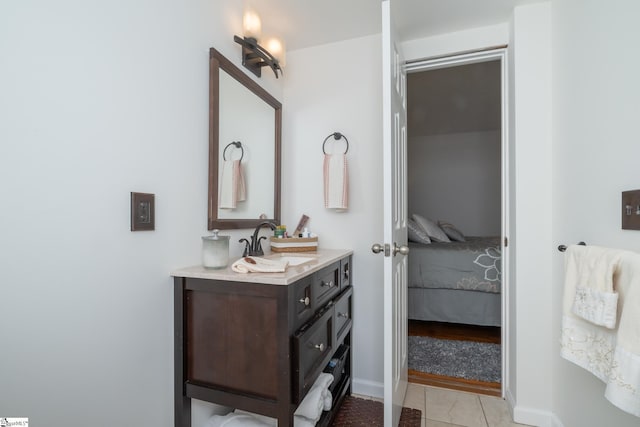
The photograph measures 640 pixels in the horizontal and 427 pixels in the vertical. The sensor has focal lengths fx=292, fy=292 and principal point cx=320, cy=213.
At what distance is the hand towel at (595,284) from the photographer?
2.97ft

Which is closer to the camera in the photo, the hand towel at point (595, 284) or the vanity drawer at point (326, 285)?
the hand towel at point (595, 284)

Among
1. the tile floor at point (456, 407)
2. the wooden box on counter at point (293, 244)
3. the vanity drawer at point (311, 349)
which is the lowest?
the tile floor at point (456, 407)

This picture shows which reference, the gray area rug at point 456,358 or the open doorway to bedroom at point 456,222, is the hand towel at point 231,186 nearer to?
the open doorway to bedroom at point 456,222

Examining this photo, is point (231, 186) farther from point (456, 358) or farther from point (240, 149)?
point (456, 358)

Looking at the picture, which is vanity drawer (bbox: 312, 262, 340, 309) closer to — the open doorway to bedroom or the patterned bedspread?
the open doorway to bedroom

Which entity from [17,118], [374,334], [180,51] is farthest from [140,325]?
[374,334]

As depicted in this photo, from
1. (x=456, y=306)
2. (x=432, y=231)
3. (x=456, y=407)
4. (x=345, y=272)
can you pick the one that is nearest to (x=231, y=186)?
(x=345, y=272)

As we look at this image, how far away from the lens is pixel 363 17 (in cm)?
174

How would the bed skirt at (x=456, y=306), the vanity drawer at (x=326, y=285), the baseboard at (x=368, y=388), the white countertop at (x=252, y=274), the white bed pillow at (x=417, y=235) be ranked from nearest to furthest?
the white countertop at (x=252, y=274)
the vanity drawer at (x=326, y=285)
the baseboard at (x=368, y=388)
the bed skirt at (x=456, y=306)
the white bed pillow at (x=417, y=235)

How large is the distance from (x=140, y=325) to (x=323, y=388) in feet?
2.86

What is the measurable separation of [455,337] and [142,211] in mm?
2588

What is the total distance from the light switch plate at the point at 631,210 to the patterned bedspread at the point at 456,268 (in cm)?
152

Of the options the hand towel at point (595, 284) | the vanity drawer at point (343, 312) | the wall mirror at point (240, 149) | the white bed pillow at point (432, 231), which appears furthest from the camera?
the white bed pillow at point (432, 231)

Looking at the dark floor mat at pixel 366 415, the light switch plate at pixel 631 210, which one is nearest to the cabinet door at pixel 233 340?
the dark floor mat at pixel 366 415
